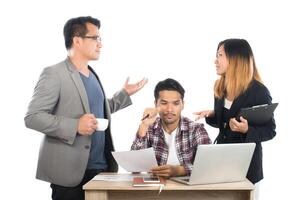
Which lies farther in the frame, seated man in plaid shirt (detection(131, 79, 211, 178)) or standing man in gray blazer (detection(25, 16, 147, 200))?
seated man in plaid shirt (detection(131, 79, 211, 178))

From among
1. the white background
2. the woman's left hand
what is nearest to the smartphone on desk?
the woman's left hand

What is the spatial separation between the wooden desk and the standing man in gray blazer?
0.37 meters

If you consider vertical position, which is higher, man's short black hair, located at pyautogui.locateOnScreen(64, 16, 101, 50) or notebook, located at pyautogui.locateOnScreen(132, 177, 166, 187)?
man's short black hair, located at pyautogui.locateOnScreen(64, 16, 101, 50)

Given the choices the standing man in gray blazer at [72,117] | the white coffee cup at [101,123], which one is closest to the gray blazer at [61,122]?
the standing man in gray blazer at [72,117]

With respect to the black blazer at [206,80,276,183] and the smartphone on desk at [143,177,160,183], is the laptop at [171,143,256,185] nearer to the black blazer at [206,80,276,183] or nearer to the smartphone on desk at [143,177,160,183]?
the smartphone on desk at [143,177,160,183]

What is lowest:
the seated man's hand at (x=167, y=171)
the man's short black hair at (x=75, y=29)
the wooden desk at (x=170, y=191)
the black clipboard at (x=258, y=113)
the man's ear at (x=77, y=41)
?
the wooden desk at (x=170, y=191)

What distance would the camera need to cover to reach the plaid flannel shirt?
9.12ft

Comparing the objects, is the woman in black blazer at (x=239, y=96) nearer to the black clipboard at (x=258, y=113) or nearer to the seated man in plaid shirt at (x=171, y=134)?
the black clipboard at (x=258, y=113)

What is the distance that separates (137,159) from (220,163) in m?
0.43

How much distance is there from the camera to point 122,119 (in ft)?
13.3

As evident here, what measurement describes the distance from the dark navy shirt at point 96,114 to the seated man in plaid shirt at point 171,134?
0.82ft

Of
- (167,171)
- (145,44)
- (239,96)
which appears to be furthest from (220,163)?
(145,44)

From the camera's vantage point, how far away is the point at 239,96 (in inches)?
112

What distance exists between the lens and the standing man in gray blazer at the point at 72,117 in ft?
8.70
